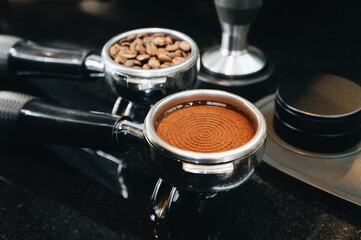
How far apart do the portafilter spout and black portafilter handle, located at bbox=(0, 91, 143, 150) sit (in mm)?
346

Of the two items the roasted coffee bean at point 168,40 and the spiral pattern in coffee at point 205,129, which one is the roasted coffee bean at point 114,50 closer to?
the roasted coffee bean at point 168,40

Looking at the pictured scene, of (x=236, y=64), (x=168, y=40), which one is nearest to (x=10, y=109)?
(x=168, y=40)

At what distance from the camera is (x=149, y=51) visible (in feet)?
2.30

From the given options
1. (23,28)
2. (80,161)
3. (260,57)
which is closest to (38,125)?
(80,161)

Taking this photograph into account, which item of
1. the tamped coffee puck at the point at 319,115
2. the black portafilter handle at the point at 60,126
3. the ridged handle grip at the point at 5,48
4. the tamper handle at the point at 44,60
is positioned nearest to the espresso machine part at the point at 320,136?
the tamped coffee puck at the point at 319,115

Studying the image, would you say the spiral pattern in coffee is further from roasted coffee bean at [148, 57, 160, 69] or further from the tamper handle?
the tamper handle

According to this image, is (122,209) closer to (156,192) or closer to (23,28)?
(156,192)

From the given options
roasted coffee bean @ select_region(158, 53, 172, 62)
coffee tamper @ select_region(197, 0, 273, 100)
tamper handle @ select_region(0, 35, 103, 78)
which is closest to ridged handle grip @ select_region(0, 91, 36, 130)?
tamper handle @ select_region(0, 35, 103, 78)

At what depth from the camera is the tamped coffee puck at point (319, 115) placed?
65 cm

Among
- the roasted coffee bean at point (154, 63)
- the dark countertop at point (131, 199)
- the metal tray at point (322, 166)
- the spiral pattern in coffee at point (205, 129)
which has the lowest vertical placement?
the dark countertop at point (131, 199)

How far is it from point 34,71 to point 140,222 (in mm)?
422

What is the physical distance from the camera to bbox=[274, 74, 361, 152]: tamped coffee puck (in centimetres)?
65

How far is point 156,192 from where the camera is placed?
0.59 m

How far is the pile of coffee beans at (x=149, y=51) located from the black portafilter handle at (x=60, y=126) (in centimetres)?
11
